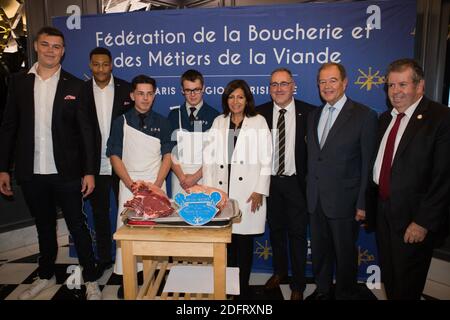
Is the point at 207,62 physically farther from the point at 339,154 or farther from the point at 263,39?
the point at 339,154

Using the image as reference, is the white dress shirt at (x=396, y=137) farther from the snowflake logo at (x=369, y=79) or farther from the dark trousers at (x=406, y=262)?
the snowflake logo at (x=369, y=79)

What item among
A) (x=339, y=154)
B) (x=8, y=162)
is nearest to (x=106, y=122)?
(x=8, y=162)

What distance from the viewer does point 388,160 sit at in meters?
1.87

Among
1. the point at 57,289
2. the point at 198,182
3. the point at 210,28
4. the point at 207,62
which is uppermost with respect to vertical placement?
the point at 210,28

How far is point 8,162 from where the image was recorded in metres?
2.38

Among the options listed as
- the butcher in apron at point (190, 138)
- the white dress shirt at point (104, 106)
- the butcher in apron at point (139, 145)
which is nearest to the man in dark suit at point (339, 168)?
the butcher in apron at point (190, 138)

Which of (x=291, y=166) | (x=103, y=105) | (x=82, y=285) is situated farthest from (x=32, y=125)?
(x=291, y=166)

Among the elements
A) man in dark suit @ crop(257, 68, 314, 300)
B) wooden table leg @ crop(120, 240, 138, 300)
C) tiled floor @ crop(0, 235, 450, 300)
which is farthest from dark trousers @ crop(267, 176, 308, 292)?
wooden table leg @ crop(120, 240, 138, 300)

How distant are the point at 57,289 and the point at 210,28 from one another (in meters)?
2.36

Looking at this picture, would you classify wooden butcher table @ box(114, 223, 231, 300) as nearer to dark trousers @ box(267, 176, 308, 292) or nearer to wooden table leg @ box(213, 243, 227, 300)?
wooden table leg @ box(213, 243, 227, 300)

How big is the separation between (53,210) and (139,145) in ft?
2.76

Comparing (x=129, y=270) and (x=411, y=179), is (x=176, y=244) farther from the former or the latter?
(x=411, y=179)

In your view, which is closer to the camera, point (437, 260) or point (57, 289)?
point (57, 289)

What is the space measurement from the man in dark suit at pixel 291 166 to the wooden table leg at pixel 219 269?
3.34 ft
